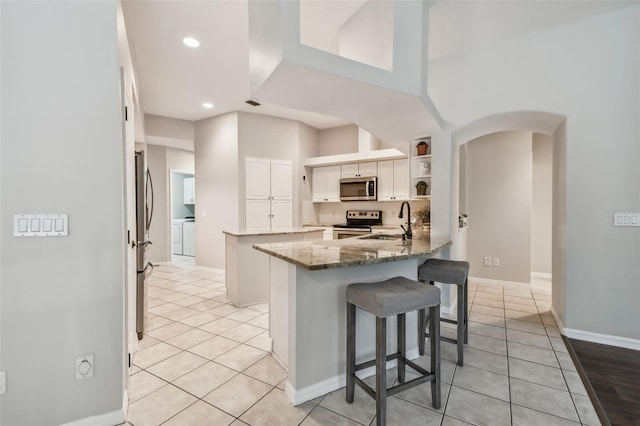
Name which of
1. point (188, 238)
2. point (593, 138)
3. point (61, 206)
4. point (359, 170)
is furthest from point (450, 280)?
point (188, 238)

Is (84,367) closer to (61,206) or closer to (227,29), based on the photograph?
(61,206)

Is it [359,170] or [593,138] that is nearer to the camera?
[593,138]

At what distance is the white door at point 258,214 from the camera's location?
18.7 ft

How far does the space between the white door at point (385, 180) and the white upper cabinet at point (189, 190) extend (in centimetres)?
591

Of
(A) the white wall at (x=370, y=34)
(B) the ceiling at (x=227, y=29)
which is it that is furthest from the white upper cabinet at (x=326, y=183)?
(A) the white wall at (x=370, y=34)

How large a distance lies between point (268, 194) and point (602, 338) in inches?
197

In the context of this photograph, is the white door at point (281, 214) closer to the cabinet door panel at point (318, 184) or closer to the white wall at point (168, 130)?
the cabinet door panel at point (318, 184)

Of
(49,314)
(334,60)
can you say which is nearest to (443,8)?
(334,60)

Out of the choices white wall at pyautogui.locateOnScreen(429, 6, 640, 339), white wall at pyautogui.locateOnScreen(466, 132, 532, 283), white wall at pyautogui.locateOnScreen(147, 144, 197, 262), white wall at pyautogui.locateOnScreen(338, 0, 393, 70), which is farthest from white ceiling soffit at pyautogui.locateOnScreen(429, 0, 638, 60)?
white wall at pyautogui.locateOnScreen(147, 144, 197, 262)

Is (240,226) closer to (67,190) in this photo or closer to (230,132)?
(230,132)

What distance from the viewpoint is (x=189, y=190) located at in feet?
29.8

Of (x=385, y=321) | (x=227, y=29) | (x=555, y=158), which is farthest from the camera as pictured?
(x=555, y=158)

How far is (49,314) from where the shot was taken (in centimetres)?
156

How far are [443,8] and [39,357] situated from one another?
3.65 meters
